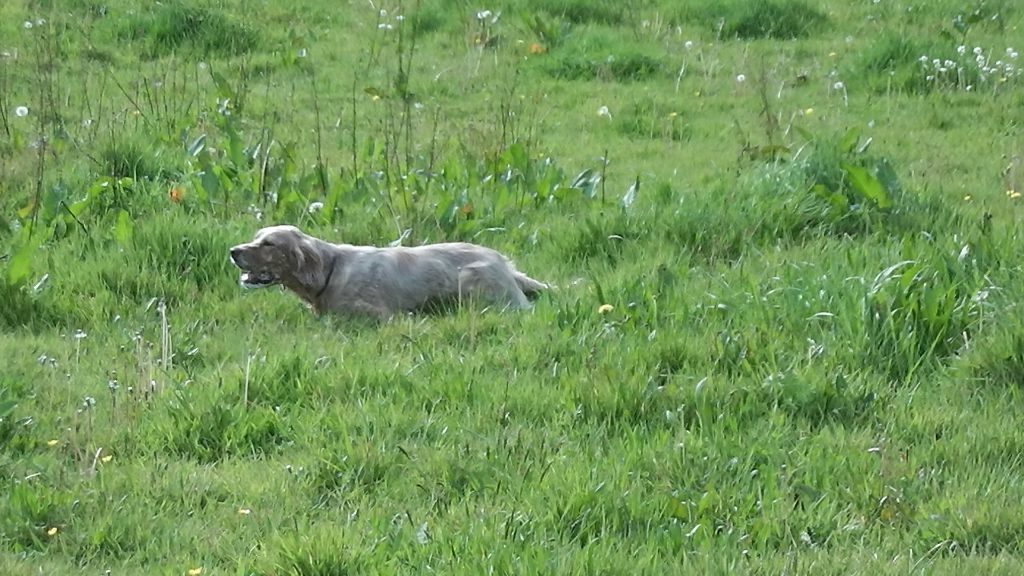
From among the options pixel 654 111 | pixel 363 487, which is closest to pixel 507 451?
pixel 363 487

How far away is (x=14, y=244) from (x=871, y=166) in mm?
4323

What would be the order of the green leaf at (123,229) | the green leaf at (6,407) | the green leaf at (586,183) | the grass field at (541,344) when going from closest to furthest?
the grass field at (541,344) → the green leaf at (6,407) → the green leaf at (123,229) → the green leaf at (586,183)

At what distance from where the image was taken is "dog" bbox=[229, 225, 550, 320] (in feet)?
20.4

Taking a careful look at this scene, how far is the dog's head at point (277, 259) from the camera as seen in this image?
20.3 ft

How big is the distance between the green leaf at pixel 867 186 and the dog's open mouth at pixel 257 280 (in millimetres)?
2926

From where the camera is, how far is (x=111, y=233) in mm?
6891

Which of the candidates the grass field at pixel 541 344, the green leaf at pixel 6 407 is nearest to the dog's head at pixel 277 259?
the grass field at pixel 541 344

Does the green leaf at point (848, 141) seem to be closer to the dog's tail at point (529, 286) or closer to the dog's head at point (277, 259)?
the dog's tail at point (529, 286)

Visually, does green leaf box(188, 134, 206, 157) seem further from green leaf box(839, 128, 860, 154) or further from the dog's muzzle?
green leaf box(839, 128, 860, 154)

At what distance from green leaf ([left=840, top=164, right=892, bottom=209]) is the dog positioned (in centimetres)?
172

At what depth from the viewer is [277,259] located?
621cm

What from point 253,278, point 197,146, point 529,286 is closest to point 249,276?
point 253,278

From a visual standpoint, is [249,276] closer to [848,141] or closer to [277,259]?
[277,259]

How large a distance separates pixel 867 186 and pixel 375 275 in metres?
2.50
